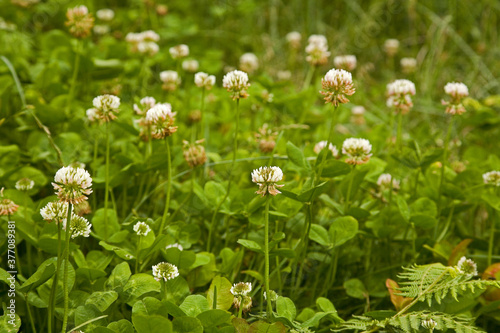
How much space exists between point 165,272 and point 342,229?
0.44 metres

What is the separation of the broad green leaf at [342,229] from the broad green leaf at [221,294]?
0.30 metres

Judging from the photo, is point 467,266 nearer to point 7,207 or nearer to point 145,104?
point 145,104

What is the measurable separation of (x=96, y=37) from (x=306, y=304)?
1988 millimetres

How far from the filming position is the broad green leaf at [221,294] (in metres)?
1.20

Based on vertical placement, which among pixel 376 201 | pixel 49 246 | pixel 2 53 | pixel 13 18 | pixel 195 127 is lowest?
pixel 49 246

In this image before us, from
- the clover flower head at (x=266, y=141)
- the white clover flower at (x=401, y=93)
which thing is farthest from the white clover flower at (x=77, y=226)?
the white clover flower at (x=401, y=93)

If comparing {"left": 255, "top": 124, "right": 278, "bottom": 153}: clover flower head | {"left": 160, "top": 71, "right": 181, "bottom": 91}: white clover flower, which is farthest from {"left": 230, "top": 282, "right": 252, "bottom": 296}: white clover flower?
{"left": 160, "top": 71, "right": 181, "bottom": 91}: white clover flower

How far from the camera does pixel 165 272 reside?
121cm

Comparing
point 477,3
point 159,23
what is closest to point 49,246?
point 159,23

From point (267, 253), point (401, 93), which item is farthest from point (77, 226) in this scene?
point (401, 93)

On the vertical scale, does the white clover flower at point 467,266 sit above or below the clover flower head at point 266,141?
below

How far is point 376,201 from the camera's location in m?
1.56

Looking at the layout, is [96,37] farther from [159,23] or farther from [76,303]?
[76,303]

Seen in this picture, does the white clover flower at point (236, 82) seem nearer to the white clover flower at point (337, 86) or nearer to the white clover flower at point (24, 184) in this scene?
the white clover flower at point (337, 86)
